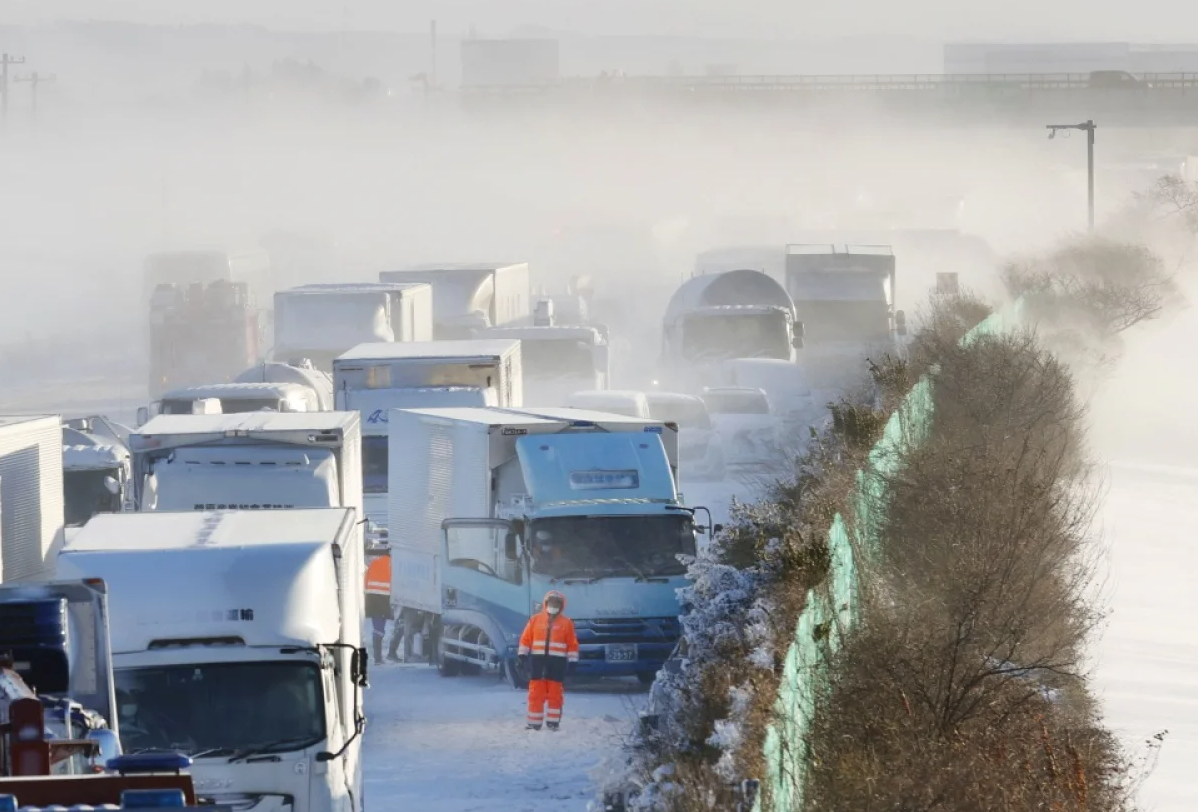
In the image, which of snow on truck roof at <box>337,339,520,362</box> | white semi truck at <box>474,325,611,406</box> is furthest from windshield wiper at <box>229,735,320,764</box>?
white semi truck at <box>474,325,611,406</box>

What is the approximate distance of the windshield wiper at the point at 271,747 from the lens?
11.7 m

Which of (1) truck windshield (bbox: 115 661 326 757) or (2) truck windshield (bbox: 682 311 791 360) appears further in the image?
(2) truck windshield (bbox: 682 311 791 360)

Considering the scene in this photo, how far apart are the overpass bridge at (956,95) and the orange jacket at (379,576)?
77650 millimetres

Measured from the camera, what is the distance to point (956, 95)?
97.2 metres

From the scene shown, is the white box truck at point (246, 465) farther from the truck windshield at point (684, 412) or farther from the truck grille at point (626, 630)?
the truck windshield at point (684, 412)

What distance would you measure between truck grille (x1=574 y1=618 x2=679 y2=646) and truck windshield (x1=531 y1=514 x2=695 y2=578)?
1.45 ft

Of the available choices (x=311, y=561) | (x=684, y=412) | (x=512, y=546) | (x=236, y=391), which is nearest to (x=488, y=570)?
(x=512, y=546)

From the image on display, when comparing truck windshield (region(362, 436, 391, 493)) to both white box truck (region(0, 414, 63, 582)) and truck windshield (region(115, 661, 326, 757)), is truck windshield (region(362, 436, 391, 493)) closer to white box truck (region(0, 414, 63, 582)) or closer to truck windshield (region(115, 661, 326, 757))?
white box truck (region(0, 414, 63, 582))

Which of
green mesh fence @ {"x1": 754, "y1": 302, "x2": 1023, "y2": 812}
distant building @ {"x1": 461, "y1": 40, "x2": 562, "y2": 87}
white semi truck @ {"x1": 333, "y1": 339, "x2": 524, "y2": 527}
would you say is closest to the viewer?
green mesh fence @ {"x1": 754, "y1": 302, "x2": 1023, "y2": 812}

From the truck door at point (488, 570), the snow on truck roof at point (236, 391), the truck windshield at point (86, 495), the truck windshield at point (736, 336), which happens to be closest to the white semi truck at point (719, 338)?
the truck windshield at point (736, 336)

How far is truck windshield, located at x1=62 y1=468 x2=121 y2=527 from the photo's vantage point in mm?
25891

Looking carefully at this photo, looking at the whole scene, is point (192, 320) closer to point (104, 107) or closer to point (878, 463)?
point (878, 463)

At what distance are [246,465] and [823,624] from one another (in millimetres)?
7344

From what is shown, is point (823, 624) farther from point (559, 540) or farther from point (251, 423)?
point (251, 423)
